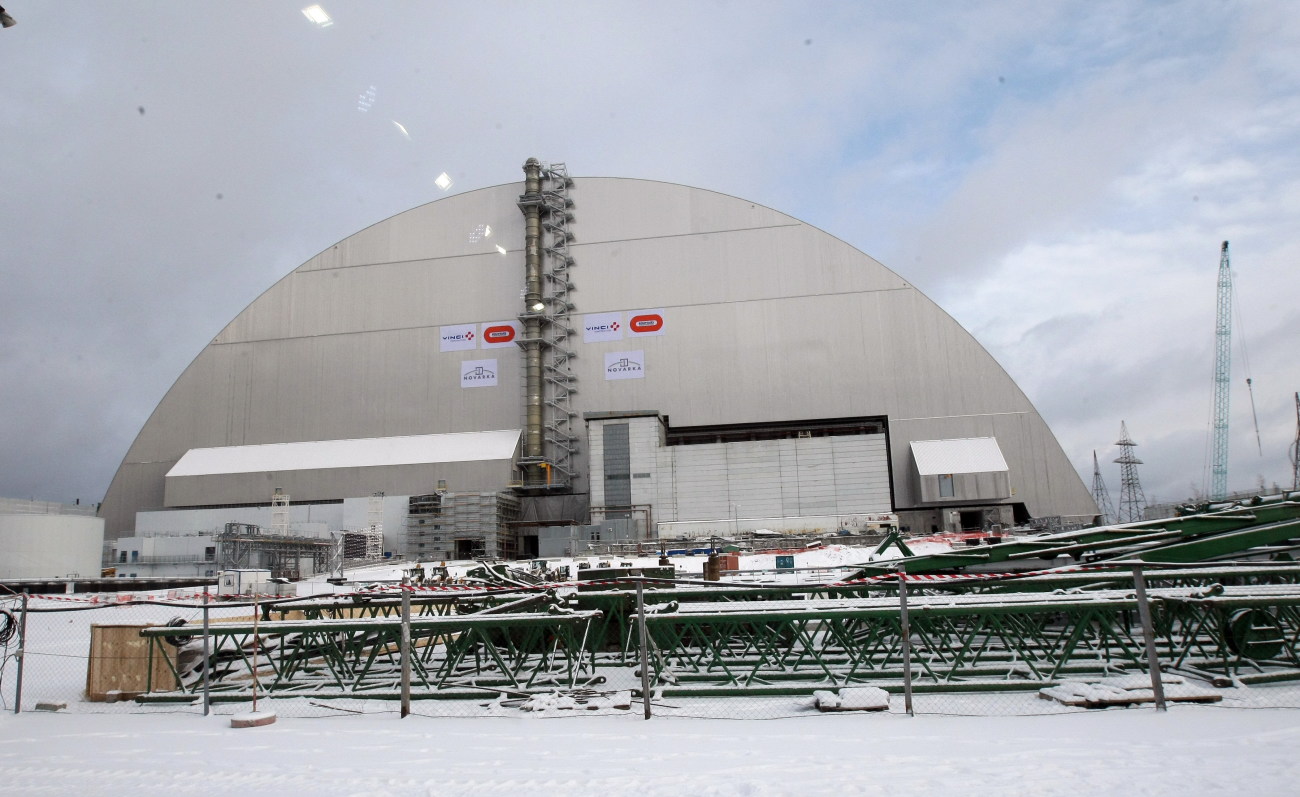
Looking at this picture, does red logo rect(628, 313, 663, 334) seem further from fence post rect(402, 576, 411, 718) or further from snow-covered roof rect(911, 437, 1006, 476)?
fence post rect(402, 576, 411, 718)

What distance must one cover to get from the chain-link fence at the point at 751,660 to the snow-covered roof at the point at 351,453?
35.9 m

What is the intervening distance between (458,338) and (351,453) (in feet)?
31.4

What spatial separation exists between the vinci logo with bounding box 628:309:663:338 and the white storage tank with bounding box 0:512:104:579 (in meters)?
30.1

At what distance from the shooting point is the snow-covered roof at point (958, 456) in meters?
45.4

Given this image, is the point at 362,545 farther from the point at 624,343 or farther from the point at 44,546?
the point at 624,343

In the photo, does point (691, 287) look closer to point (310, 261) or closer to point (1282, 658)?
point (310, 261)

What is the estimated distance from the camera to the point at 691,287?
5225 centimetres

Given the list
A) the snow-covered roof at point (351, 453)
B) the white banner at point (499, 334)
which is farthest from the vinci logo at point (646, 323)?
the snow-covered roof at point (351, 453)

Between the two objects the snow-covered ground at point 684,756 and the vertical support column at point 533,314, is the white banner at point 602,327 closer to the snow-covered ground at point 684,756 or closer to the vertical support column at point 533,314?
the vertical support column at point 533,314

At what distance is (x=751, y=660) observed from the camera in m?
13.3

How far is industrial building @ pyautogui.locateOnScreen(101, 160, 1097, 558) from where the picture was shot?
Result: 47344 mm

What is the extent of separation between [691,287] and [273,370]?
27.6 metres

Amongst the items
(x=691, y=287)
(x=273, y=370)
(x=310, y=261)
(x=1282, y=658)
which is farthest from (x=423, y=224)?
(x=1282, y=658)

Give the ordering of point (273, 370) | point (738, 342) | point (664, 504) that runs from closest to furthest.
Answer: point (664, 504)
point (738, 342)
point (273, 370)
